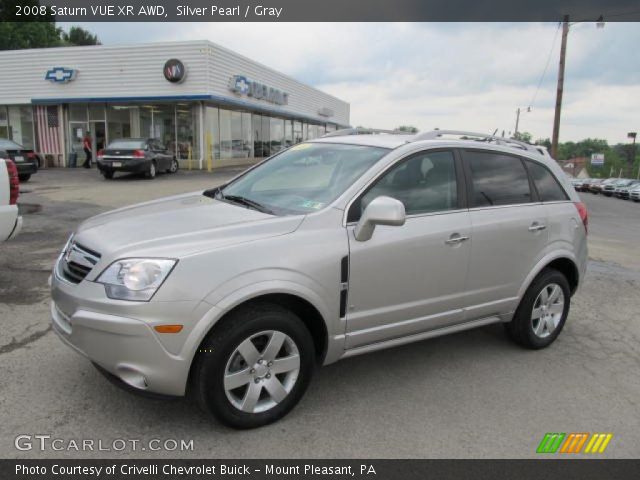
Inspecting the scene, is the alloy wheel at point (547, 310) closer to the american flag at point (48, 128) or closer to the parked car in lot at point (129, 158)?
the parked car in lot at point (129, 158)

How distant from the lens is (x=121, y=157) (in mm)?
19172

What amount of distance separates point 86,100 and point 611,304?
2630 centimetres

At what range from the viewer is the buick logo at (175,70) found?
24562 mm

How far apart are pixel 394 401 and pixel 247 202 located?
1.75 m

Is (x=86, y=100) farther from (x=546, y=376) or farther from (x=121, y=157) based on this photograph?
(x=546, y=376)

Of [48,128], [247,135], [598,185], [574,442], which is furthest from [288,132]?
[574,442]

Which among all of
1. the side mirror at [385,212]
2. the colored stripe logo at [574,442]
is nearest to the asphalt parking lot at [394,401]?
the colored stripe logo at [574,442]

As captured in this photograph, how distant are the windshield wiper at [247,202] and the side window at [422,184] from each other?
679 millimetres

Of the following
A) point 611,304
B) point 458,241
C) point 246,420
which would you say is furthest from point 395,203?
point 611,304

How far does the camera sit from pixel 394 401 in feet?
11.7

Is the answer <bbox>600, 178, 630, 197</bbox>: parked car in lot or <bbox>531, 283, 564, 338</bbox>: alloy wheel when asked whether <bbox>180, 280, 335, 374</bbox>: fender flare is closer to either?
<bbox>531, 283, 564, 338</bbox>: alloy wheel

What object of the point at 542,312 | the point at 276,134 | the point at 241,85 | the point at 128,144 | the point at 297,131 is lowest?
the point at 542,312

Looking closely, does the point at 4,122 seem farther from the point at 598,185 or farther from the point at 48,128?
the point at 598,185

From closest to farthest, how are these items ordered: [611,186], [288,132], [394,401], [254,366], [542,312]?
1. [254,366]
2. [394,401]
3. [542,312]
4. [288,132]
5. [611,186]
